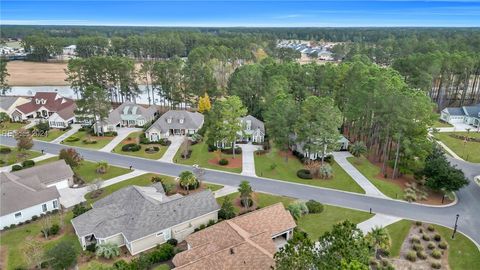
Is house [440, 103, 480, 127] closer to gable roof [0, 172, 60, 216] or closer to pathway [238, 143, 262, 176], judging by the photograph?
pathway [238, 143, 262, 176]

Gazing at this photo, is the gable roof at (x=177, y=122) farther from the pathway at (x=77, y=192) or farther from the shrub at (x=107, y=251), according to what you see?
the shrub at (x=107, y=251)

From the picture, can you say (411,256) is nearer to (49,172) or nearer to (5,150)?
(49,172)

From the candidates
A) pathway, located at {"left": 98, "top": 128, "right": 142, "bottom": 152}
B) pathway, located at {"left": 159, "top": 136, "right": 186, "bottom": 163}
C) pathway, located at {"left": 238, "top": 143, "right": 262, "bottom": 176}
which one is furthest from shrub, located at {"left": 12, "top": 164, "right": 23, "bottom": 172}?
pathway, located at {"left": 238, "top": 143, "right": 262, "bottom": 176}

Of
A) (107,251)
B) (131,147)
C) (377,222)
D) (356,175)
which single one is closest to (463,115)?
(356,175)

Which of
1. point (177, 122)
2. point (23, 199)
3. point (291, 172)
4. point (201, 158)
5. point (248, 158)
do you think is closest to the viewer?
point (23, 199)

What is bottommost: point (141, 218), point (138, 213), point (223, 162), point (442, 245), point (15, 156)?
point (442, 245)

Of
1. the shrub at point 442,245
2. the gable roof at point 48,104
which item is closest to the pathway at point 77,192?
the shrub at point 442,245
